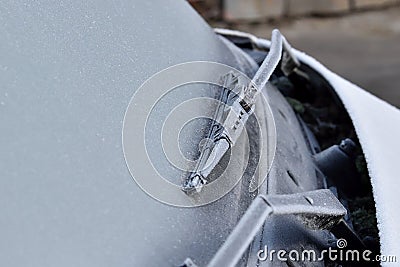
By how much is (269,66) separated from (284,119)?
6.7 inches

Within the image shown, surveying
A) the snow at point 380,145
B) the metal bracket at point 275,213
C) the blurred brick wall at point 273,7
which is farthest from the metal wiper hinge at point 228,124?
the blurred brick wall at point 273,7

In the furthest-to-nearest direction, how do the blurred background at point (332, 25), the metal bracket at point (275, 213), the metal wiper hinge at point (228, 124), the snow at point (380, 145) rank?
the blurred background at point (332, 25) → the snow at point (380, 145) → the metal wiper hinge at point (228, 124) → the metal bracket at point (275, 213)

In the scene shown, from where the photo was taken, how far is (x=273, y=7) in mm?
4324

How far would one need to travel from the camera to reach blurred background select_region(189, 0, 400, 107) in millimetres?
3928

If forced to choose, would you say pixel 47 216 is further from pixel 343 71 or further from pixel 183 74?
pixel 343 71

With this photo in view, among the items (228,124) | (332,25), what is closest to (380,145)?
(228,124)

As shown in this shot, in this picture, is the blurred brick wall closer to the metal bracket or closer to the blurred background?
the blurred background

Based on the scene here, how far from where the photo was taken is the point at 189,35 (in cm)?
140

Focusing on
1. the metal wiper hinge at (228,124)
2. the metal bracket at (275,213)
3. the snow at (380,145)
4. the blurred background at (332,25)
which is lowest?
the blurred background at (332,25)

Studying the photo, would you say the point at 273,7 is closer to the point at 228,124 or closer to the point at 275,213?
the point at 228,124

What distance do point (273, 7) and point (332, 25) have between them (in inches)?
13.6

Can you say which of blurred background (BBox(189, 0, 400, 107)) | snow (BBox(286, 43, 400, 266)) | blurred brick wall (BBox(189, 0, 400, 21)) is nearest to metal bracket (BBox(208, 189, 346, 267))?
snow (BBox(286, 43, 400, 266))

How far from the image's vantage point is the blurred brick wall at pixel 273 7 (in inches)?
169

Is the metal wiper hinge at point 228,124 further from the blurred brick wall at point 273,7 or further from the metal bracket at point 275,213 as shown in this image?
the blurred brick wall at point 273,7
